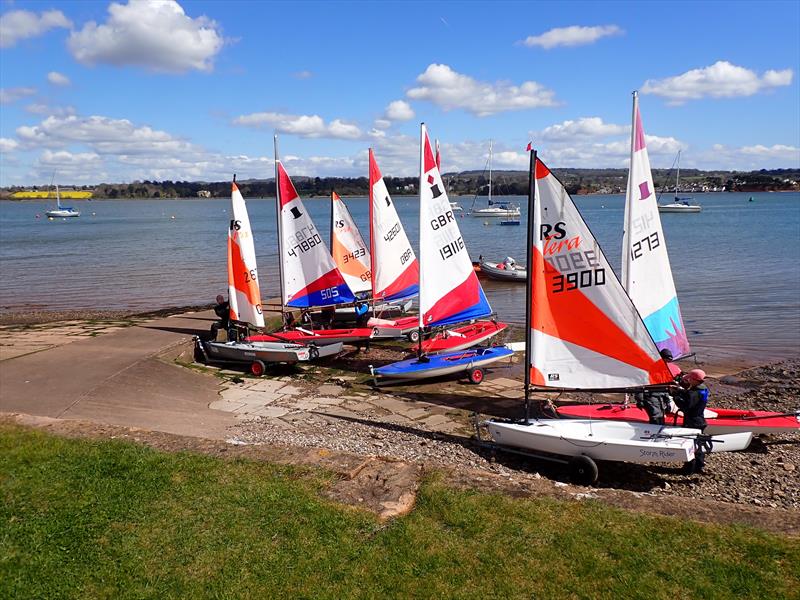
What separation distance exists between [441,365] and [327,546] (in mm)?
8854

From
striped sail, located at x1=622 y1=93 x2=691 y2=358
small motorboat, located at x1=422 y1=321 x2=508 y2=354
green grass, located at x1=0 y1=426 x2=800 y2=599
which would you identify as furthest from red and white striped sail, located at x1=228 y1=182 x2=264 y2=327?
striped sail, located at x1=622 y1=93 x2=691 y2=358

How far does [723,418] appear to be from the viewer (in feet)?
35.9

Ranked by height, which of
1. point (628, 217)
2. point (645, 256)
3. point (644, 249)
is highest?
point (628, 217)

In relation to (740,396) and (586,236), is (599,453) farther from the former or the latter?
(740,396)

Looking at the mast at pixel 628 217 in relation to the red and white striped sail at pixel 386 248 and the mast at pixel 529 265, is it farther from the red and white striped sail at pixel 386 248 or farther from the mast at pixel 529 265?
the red and white striped sail at pixel 386 248

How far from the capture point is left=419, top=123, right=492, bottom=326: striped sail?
14953 mm

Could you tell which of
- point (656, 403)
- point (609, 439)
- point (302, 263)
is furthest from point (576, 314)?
point (302, 263)

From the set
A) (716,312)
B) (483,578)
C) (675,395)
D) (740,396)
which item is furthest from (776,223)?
(483,578)

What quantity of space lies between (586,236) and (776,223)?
298ft

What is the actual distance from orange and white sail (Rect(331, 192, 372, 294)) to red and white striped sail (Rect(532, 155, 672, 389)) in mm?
13395

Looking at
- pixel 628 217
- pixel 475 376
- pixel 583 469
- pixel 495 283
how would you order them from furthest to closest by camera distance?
pixel 495 283 → pixel 475 376 → pixel 628 217 → pixel 583 469

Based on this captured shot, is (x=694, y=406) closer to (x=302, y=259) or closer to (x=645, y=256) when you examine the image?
(x=645, y=256)

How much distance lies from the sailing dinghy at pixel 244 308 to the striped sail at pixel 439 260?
3.79m

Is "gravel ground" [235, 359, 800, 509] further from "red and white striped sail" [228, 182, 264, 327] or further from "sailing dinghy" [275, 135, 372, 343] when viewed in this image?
"sailing dinghy" [275, 135, 372, 343]
